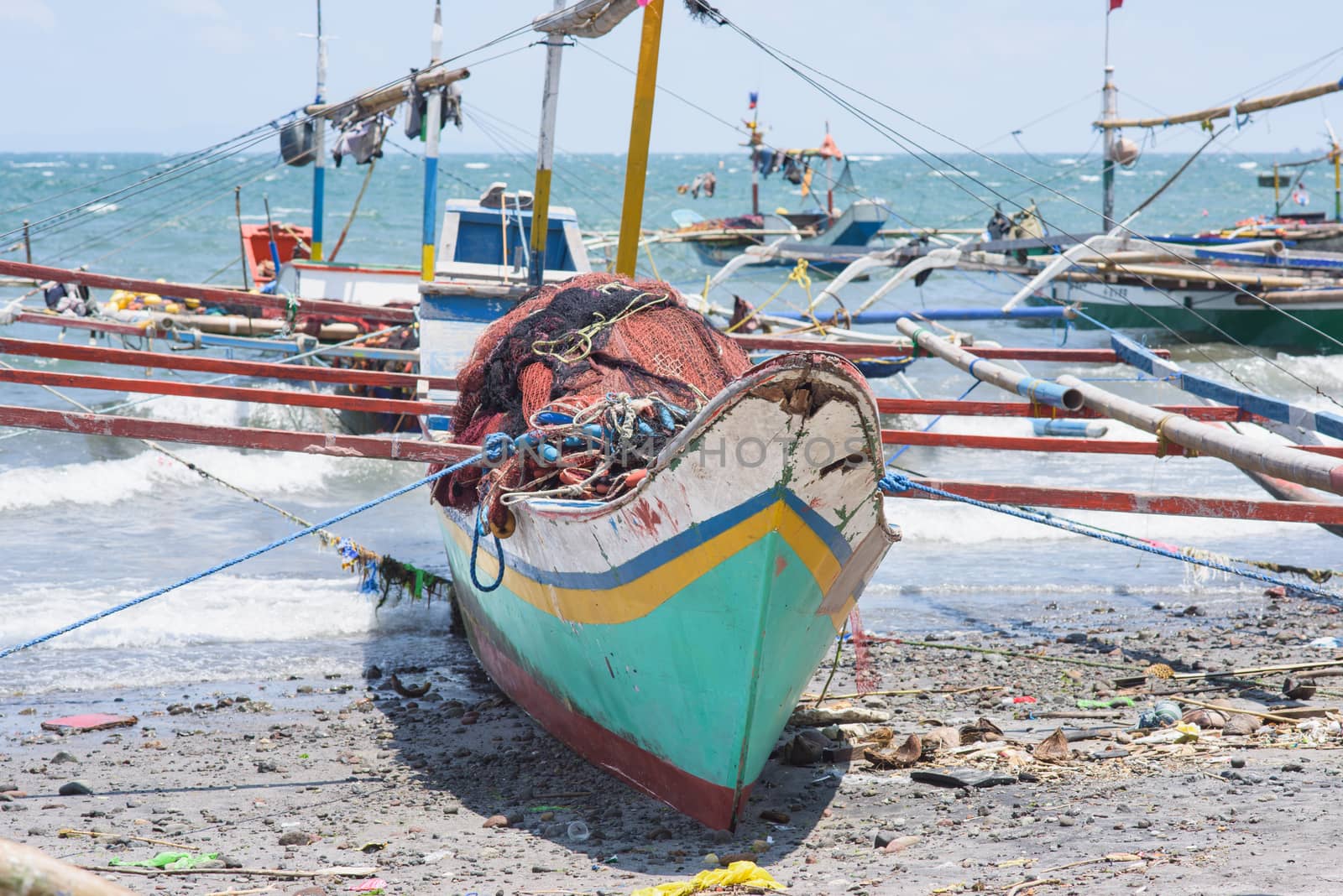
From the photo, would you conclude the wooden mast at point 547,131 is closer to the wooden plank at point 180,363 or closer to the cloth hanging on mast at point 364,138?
the wooden plank at point 180,363

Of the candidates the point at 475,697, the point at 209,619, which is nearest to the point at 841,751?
the point at 475,697

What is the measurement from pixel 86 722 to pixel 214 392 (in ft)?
6.79

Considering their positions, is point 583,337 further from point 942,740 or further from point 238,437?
point 942,740

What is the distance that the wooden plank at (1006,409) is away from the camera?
783 cm

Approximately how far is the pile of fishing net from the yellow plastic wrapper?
1.53 m

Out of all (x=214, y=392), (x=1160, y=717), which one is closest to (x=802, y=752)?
(x=1160, y=717)

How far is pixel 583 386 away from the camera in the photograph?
598 centimetres

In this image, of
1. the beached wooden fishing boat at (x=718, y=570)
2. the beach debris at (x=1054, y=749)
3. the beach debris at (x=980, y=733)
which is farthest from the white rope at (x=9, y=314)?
the beach debris at (x=1054, y=749)

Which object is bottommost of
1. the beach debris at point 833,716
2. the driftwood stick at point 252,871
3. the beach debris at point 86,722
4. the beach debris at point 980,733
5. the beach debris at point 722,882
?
the beach debris at point 86,722

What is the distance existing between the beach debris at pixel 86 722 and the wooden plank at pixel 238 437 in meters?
1.69

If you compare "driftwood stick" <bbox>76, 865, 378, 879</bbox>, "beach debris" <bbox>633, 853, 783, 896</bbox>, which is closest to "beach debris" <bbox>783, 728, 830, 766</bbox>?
"beach debris" <bbox>633, 853, 783, 896</bbox>

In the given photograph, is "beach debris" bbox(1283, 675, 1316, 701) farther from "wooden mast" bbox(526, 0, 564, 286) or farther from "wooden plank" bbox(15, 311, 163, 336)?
"wooden plank" bbox(15, 311, 163, 336)

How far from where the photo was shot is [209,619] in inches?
369

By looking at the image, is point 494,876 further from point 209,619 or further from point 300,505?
point 300,505
